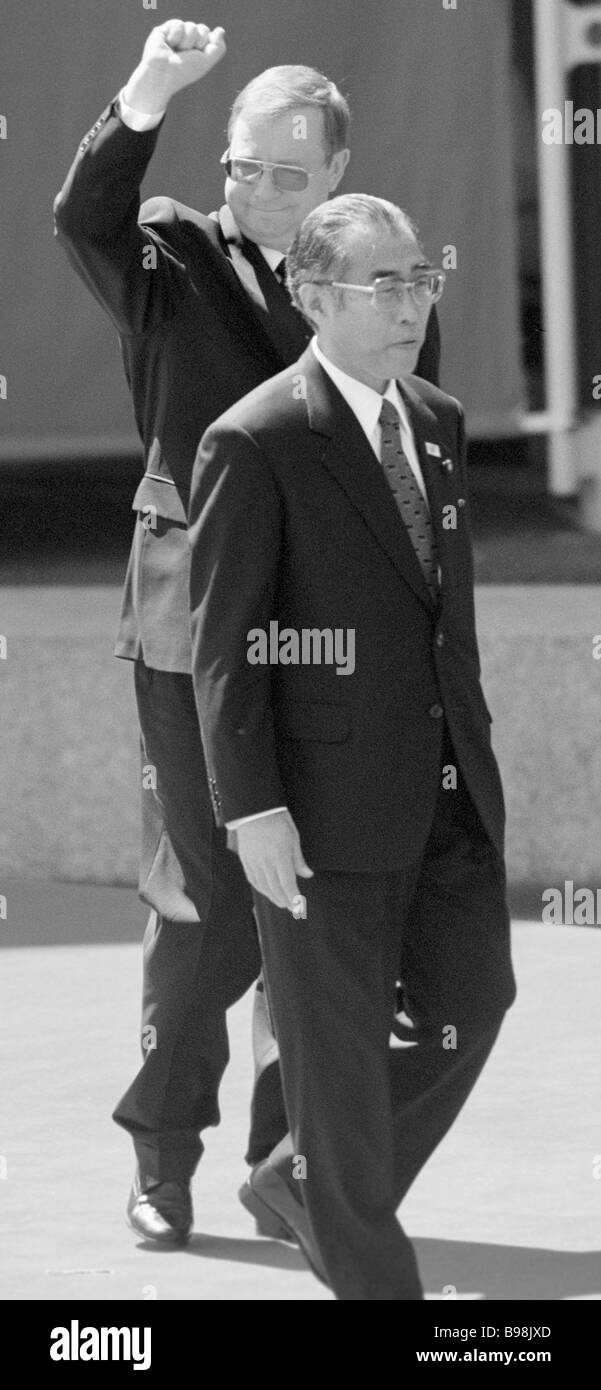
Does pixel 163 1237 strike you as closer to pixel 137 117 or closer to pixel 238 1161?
pixel 238 1161

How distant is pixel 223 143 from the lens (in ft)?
32.7

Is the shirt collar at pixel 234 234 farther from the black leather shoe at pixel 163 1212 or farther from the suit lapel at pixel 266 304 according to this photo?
the black leather shoe at pixel 163 1212

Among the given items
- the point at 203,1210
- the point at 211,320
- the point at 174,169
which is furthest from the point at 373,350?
the point at 174,169

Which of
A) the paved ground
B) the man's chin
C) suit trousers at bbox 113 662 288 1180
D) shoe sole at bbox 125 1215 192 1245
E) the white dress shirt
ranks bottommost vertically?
the paved ground

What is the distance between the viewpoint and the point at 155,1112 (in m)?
4.45

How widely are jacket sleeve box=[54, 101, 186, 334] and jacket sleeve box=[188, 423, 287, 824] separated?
0.69m

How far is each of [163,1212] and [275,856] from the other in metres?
1.11

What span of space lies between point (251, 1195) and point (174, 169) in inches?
245

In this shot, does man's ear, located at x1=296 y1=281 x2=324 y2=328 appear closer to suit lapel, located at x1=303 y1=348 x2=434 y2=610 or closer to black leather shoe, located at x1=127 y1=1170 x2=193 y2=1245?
suit lapel, located at x1=303 y1=348 x2=434 y2=610

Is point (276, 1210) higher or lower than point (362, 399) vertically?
lower

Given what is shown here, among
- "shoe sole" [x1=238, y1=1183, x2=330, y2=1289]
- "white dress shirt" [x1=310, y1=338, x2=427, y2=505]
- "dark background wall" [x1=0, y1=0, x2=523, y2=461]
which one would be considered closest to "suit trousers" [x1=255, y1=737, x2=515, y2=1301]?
"white dress shirt" [x1=310, y1=338, x2=427, y2=505]

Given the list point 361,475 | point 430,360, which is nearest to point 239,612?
point 361,475

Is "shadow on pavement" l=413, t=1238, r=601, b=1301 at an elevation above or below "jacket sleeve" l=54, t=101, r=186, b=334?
below

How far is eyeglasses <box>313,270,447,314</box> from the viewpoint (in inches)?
142
